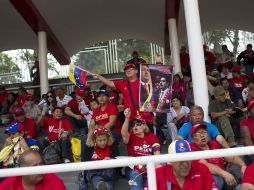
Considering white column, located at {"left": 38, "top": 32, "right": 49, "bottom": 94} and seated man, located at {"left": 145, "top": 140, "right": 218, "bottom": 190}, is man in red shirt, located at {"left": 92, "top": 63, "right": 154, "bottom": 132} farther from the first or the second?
white column, located at {"left": 38, "top": 32, "right": 49, "bottom": 94}

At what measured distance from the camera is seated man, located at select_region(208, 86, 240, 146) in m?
7.39

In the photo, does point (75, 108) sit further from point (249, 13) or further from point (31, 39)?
point (249, 13)

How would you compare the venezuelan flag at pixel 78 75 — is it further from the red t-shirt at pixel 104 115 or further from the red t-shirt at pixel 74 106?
the red t-shirt at pixel 74 106

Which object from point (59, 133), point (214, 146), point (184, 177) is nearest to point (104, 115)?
point (59, 133)

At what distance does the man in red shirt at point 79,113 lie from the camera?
9.25 metres

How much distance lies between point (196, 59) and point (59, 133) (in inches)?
103

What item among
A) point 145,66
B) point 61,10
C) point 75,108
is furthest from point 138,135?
point 61,10

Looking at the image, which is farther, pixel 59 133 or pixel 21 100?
pixel 21 100

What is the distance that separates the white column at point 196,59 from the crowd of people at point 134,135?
20 cm

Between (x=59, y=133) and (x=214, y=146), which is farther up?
(x=59, y=133)

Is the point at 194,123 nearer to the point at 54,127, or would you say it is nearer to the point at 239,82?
the point at 54,127

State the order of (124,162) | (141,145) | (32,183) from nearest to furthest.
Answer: (124,162)
(32,183)
(141,145)

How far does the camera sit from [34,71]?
17594 millimetres

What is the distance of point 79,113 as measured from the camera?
9.66 meters
